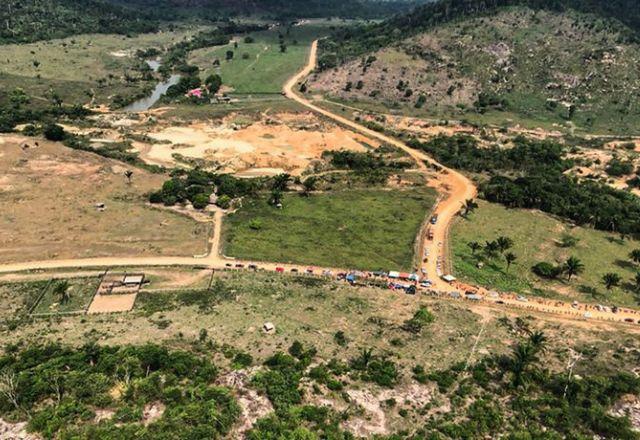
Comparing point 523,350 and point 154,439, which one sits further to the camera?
point 523,350

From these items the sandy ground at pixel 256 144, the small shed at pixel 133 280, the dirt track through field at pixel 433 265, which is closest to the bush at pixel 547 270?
the dirt track through field at pixel 433 265

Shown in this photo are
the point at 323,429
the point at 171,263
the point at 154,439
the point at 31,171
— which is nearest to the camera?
the point at 154,439

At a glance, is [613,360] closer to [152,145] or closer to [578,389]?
[578,389]

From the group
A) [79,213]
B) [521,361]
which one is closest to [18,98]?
[79,213]

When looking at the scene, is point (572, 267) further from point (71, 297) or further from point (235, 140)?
point (235, 140)

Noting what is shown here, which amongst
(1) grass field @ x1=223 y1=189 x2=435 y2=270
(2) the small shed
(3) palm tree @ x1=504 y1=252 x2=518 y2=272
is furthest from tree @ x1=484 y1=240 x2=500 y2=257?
(2) the small shed

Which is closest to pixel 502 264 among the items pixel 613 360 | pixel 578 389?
pixel 613 360

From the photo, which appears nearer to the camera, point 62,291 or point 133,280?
point 62,291
